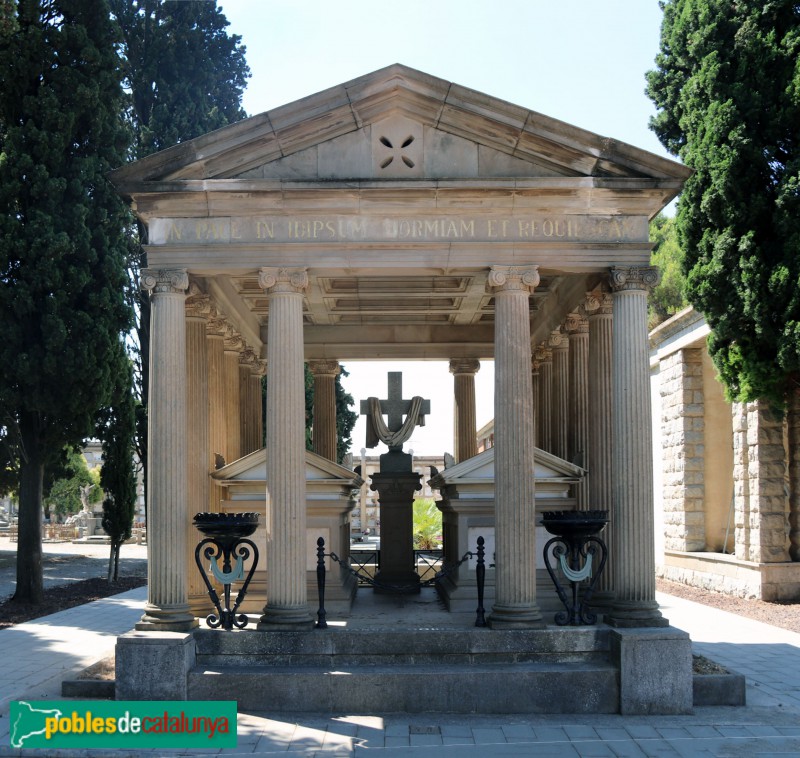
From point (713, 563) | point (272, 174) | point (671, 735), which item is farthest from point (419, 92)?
point (713, 563)

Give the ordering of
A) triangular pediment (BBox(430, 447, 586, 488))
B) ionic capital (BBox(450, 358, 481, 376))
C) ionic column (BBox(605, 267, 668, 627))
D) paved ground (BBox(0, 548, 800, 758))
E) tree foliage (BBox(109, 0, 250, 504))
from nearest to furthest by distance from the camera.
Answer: paved ground (BBox(0, 548, 800, 758))
ionic column (BBox(605, 267, 668, 627))
triangular pediment (BBox(430, 447, 586, 488))
ionic capital (BBox(450, 358, 481, 376))
tree foliage (BBox(109, 0, 250, 504))

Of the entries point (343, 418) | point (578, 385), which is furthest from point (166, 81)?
point (578, 385)

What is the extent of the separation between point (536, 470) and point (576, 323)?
237 centimetres

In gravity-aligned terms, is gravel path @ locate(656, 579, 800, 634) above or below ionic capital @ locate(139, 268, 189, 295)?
below

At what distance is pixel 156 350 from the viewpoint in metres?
10.7

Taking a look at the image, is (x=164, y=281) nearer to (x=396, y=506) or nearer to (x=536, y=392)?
(x=396, y=506)

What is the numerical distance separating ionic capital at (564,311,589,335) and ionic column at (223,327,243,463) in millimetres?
5075

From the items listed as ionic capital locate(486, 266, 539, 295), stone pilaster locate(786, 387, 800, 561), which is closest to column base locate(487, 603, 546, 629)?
ionic capital locate(486, 266, 539, 295)

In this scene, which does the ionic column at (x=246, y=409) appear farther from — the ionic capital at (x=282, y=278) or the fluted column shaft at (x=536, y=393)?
the ionic capital at (x=282, y=278)

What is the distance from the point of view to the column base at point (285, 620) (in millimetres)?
10273

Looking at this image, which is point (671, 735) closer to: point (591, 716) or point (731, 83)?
point (591, 716)

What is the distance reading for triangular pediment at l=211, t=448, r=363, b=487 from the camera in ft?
42.7

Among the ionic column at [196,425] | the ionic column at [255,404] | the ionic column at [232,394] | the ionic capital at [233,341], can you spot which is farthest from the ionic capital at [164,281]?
the ionic column at [255,404]

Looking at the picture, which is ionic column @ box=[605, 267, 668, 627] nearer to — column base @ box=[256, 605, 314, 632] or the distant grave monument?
column base @ box=[256, 605, 314, 632]
